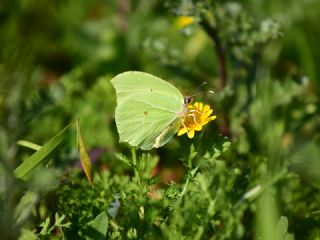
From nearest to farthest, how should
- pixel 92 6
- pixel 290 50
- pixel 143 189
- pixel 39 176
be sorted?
pixel 39 176
pixel 143 189
pixel 290 50
pixel 92 6

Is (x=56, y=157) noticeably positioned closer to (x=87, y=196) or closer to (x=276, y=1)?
(x=87, y=196)

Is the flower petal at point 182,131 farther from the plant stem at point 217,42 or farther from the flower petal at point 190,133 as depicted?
the plant stem at point 217,42

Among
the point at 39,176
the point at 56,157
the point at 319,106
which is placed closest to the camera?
the point at 39,176

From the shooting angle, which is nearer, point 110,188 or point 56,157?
point 110,188

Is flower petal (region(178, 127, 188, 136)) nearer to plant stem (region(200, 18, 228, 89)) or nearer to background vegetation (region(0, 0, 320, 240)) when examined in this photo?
background vegetation (region(0, 0, 320, 240))

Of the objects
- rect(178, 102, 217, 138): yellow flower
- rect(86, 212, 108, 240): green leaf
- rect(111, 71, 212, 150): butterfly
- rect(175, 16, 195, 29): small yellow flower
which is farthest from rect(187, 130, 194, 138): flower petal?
rect(175, 16, 195, 29): small yellow flower

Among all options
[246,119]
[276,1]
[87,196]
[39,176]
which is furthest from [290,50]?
[39,176]
